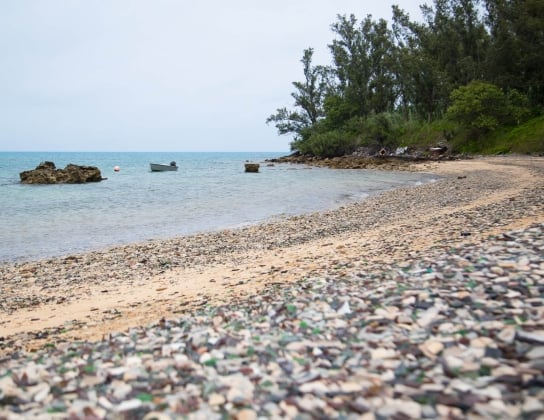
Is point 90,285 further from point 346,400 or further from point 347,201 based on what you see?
point 347,201

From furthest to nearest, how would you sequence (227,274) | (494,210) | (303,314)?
(494,210)
(227,274)
(303,314)

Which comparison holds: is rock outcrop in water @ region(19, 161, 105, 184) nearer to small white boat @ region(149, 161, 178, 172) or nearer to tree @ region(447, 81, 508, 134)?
small white boat @ region(149, 161, 178, 172)

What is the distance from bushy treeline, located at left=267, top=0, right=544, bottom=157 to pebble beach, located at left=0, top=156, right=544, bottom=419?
56.0 metres

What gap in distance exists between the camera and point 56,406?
373 cm

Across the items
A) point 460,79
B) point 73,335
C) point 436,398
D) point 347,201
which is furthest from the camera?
point 460,79

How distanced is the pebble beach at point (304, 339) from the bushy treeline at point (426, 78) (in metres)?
56.0

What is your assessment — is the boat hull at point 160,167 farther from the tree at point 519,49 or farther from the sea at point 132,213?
the tree at point 519,49

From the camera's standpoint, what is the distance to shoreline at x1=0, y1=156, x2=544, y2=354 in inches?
304

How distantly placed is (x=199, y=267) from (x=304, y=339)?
291 inches

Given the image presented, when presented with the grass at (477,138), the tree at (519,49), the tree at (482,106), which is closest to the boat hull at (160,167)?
the grass at (477,138)

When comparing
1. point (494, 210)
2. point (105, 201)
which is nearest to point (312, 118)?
point (105, 201)

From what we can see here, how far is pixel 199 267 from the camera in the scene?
11891 millimetres

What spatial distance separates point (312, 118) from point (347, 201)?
69.4 metres

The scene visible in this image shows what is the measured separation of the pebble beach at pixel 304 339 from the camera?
11.9ft
